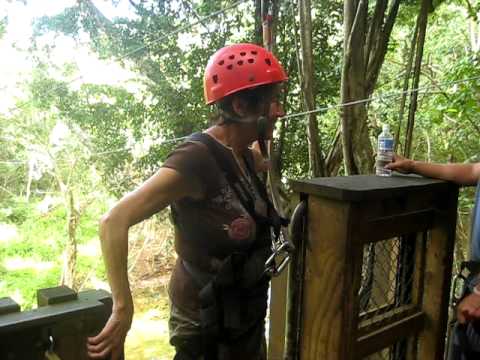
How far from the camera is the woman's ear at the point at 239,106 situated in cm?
113

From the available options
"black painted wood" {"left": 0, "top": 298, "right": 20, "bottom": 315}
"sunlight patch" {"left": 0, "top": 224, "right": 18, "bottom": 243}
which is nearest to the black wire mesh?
"black painted wood" {"left": 0, "top": 298, "right": 20, "bottom": 315}

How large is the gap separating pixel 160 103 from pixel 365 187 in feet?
11.6

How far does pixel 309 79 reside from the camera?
264 cm

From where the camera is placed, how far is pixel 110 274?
0.78m

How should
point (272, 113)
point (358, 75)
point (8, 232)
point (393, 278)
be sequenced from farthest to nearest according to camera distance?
point (8, 232), point (358, 75), point (393, 278), point (272, 113)

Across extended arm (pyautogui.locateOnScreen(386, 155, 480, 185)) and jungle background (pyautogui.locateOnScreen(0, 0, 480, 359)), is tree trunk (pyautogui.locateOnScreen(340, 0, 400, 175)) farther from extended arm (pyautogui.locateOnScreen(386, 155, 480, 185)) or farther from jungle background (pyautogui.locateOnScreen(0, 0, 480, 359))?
extended arm (pyautogui.locateOnScreen(386, 155, 480, 185))

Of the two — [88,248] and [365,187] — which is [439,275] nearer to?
[365,187]

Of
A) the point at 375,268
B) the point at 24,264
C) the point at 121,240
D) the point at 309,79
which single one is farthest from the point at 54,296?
the point at 24,264

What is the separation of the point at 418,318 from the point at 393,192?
476 mm

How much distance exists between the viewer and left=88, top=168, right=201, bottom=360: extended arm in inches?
26.8

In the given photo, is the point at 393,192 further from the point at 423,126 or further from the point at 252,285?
the point at 423,126

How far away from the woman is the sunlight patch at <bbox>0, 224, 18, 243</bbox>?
6.58m

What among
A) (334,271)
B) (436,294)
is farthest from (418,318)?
(334,271)

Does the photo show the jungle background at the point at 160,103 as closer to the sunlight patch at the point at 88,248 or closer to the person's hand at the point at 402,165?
the sunlight patch at the point at 88,248
